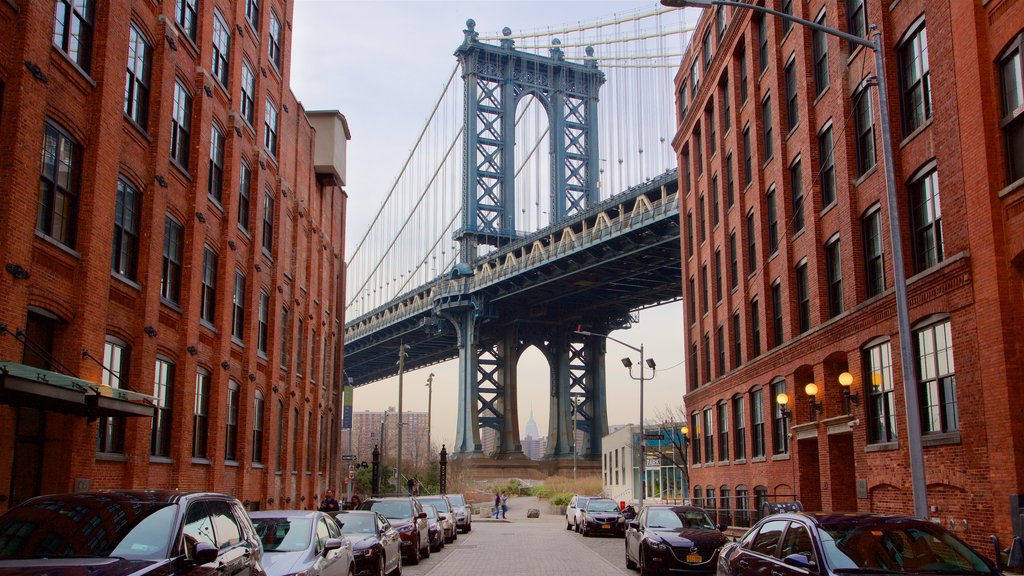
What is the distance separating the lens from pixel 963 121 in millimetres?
17797

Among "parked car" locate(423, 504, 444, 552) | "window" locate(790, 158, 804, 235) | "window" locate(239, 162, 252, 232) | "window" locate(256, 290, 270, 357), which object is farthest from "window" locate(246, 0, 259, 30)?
"window" locate(790, 158, 804, 235)

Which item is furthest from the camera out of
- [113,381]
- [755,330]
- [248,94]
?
[755,330]

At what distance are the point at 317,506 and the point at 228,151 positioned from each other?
17258 millimetres

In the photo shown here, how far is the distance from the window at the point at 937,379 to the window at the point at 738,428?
14984 millimetres

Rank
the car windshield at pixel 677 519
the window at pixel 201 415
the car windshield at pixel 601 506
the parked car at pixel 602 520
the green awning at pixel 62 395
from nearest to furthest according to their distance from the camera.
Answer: the green awning at pixel 62 395 < the car windshield at pixel 677 519 < the window at pixel 201 415 < the parked car at pixel 602 520 < the car windshield at pixel 601 506

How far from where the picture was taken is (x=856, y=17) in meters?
24.8

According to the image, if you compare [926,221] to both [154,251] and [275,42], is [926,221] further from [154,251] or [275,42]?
[275,42]

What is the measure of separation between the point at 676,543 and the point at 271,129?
67.2 feet

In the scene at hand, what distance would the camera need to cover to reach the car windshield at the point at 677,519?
20578 mm

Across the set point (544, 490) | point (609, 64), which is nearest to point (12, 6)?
point (544, 490)

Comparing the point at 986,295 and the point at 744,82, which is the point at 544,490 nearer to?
the point at 744,82

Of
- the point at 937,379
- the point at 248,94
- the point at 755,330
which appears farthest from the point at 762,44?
the point at 937,379

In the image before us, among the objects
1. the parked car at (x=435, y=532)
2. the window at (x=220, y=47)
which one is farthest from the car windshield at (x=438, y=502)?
the window at (x=220, y=47)

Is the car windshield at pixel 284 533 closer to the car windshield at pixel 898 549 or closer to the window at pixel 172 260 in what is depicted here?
the car windshield at pixel 898 549
